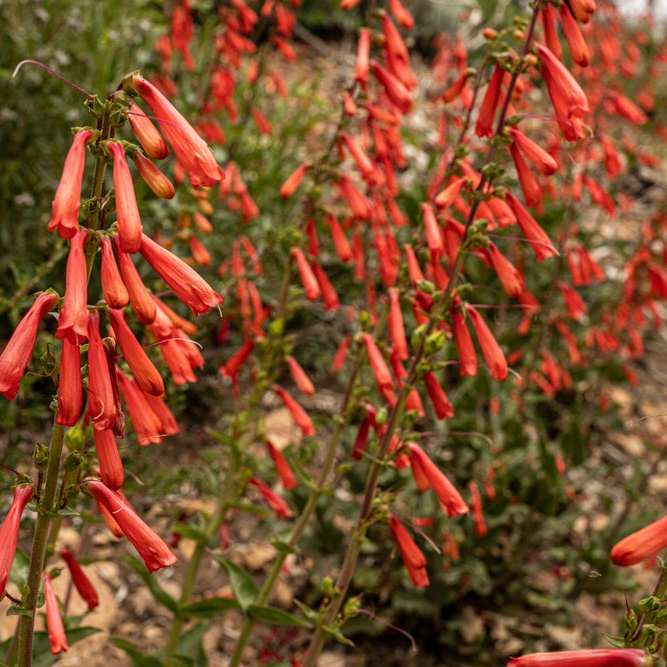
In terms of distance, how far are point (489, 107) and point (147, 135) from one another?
1.41 metres

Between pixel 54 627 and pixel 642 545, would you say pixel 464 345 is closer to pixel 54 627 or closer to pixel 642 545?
pixel 642 545

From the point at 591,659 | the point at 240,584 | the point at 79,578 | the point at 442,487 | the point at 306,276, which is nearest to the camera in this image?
the point at 591,659

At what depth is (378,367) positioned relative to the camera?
2.88m

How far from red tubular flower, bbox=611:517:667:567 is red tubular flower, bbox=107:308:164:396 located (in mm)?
1055

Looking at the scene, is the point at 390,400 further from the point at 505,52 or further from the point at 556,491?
the point at 556,491

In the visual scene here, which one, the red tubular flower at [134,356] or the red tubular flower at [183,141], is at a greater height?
the red tubular flower at [183,141]

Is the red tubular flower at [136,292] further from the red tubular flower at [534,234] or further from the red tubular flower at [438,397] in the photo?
the red tubular flower at [534,234]

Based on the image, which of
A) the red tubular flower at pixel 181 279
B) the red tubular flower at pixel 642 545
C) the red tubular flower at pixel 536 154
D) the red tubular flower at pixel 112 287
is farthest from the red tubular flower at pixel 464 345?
the red tubular flower at pixel 112 287

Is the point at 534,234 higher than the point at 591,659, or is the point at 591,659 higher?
the point at 534,234

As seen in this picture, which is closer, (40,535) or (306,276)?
(40,535)

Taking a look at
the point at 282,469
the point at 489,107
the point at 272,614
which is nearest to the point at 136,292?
the point at 489,107

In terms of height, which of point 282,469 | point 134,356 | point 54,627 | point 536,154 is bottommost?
point 54,627

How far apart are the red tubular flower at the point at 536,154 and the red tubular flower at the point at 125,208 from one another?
1.37 m

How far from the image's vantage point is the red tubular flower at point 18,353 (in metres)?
1.63
